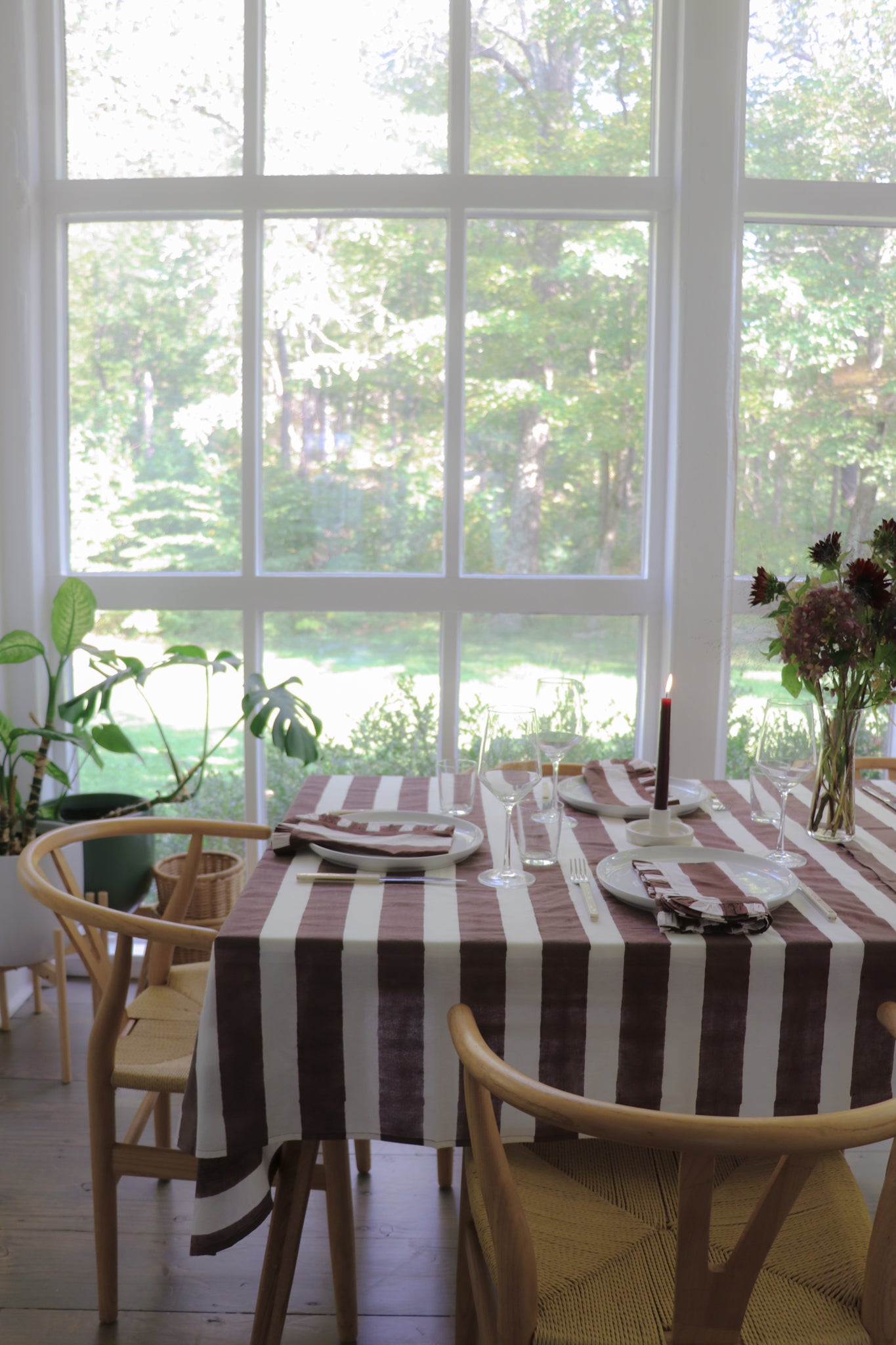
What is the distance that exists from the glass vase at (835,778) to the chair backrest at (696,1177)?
0.79m

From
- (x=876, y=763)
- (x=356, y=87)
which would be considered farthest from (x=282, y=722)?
(x=356, y=87)

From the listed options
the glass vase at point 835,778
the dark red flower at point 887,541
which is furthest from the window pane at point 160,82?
the glass vase at point 835,778

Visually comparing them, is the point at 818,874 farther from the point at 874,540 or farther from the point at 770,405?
the point at 770,405

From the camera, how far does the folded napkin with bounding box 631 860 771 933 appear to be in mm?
1390

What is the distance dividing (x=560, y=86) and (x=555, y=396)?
0.79 metres

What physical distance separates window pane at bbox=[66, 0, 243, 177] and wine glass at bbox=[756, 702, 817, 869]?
2.17 m

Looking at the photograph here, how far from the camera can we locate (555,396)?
9.70ft

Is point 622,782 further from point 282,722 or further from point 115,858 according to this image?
point 115,858

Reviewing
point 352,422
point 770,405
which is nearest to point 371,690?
point 352,422

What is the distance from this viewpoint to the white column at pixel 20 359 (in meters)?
2.85

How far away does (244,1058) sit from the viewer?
1.37 meters

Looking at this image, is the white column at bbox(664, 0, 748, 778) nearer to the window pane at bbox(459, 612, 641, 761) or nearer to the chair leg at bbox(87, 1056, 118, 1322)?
the window pane at bbox(459, 612, 641, 761)

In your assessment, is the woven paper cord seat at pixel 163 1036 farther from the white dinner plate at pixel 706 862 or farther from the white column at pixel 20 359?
the white column at pixel 20 359

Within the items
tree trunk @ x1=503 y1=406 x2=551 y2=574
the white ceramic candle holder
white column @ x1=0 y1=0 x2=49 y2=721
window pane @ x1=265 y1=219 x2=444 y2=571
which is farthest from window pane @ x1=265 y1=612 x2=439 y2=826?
the white ceramic candle holder
